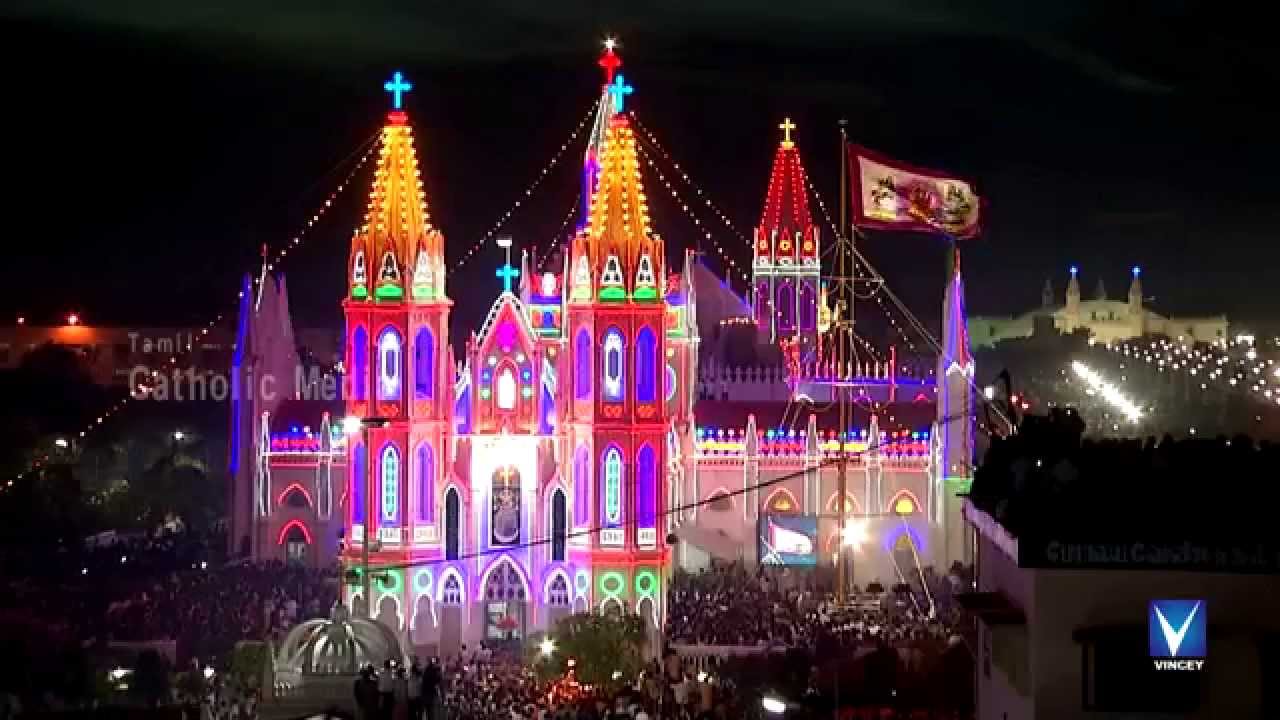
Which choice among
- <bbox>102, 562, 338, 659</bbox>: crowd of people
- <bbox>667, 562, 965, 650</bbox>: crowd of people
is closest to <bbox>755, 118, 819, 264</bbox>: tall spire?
<bbox>667, 562, 965, 650</bbox>: crowd of people

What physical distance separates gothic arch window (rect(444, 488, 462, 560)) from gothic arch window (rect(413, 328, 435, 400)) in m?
2.05

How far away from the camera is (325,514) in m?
50.9

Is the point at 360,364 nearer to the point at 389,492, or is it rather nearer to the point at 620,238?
the point at 389,492

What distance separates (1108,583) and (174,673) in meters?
20.2

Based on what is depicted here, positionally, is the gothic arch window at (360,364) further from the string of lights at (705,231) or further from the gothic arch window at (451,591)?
the string of lights at (705,231)

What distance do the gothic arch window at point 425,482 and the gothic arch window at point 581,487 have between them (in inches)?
109

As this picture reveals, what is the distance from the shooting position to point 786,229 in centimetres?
6506

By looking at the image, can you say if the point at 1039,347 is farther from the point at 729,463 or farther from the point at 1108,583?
the point at 1108,583

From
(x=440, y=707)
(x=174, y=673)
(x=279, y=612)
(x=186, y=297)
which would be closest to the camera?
(x=440, y=707)

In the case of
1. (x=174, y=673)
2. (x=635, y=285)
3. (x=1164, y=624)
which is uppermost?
(x=635, y=285)

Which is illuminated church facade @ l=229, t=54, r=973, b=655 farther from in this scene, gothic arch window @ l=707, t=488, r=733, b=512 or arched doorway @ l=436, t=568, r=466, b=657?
gothic arch window @ l=707, t=488, r=733, b=512

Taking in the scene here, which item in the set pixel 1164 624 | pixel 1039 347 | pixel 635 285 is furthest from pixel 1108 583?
pixel 1039 347

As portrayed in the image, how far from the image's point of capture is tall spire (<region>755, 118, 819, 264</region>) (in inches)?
2552

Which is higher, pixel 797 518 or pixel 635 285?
pixel 635 285
